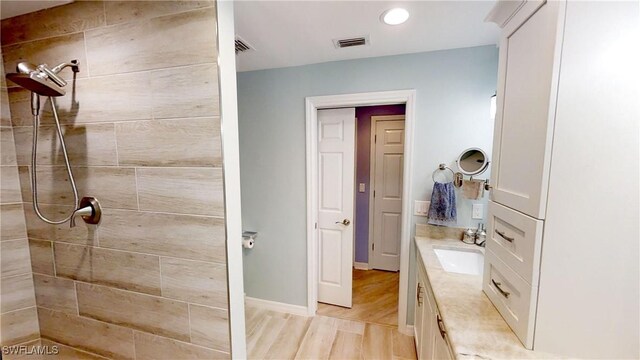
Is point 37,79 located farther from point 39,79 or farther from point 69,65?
point 69,65

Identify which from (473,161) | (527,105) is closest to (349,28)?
(527,105)

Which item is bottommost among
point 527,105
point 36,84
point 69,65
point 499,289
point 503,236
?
point 499,289

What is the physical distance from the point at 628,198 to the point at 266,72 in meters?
2.25

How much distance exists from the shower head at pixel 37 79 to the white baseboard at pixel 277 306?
2.22m

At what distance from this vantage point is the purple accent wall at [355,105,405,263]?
304cm

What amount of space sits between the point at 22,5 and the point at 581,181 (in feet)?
7.65

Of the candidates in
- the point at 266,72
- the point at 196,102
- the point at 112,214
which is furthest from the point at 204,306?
the point at 266,72

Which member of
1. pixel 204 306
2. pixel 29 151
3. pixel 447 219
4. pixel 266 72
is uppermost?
pixel 266 72

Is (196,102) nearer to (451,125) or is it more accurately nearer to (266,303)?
(451,125)

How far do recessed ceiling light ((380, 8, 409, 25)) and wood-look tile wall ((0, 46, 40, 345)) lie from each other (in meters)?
2.07

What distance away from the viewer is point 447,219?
5.72 ft

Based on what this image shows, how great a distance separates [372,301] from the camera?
2516 mm

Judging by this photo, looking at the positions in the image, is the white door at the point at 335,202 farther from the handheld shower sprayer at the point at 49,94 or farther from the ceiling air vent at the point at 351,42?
the handheld shower sprayer at the point at 49,94

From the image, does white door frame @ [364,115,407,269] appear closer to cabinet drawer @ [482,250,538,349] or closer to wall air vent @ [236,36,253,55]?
wall air vent @ [236,36,253,55]
